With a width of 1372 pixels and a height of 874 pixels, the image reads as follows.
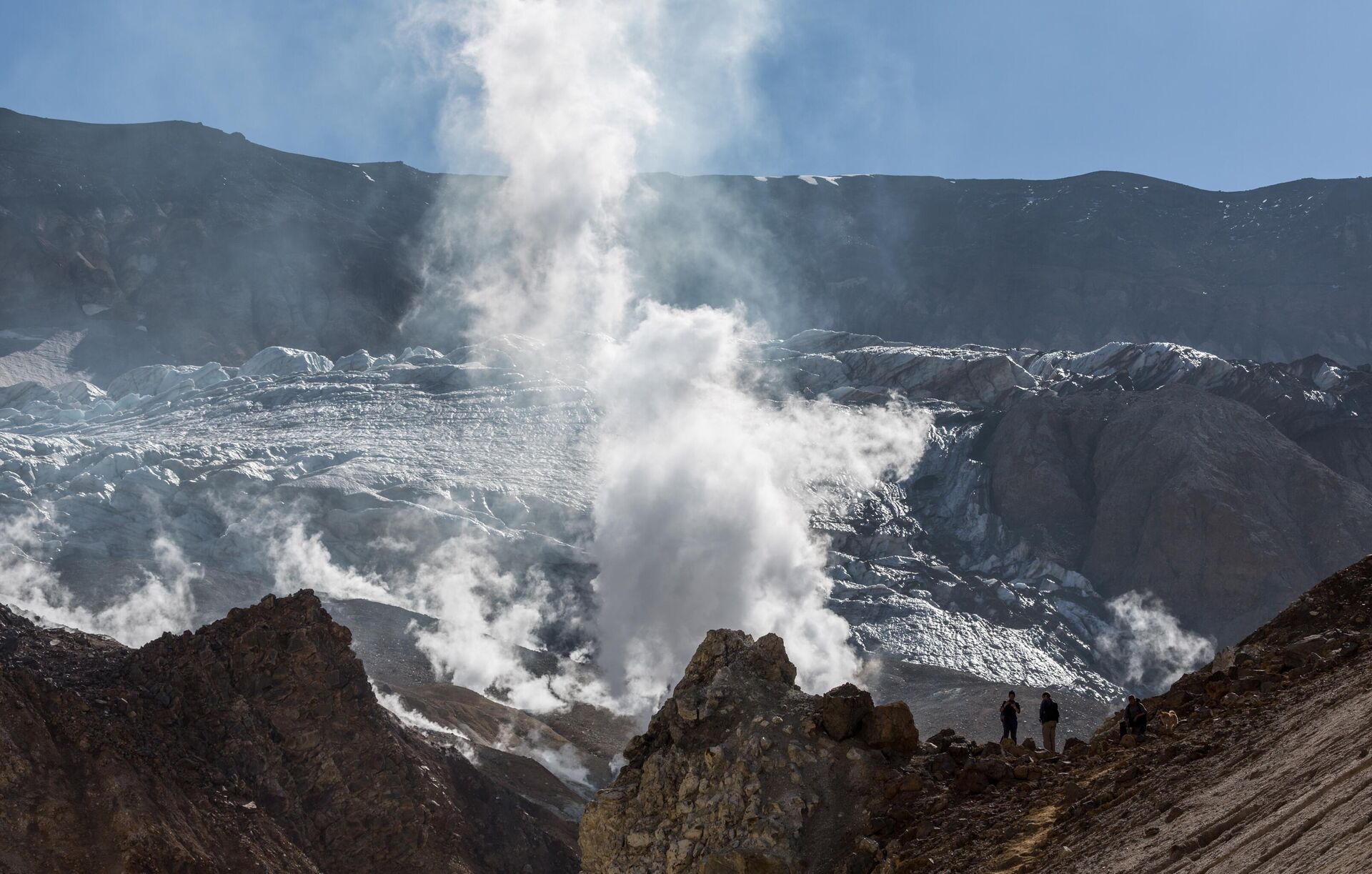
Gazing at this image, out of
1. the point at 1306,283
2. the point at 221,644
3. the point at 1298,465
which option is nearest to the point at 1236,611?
the point at 1298,465

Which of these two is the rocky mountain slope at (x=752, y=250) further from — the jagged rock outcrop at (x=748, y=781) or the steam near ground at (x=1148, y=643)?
the jagged rock outcrop at (x=748, y=781)

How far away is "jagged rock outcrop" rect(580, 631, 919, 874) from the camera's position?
42.7 feet

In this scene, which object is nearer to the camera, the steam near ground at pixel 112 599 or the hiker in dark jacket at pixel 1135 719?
the hiker in dark jacket at pixel 1135 719

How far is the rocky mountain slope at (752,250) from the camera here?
475ft

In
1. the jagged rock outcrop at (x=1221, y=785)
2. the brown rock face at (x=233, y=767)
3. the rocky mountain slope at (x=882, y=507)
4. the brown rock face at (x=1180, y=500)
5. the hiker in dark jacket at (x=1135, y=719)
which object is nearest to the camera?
the jagged rock outcrop at (x=1221, y=785)

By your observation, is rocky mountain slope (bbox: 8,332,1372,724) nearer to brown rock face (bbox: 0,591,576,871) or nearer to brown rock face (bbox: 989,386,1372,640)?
brown rock face (bbox: 989,386,1372,640)

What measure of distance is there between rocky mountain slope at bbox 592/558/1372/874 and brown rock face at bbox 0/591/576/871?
1330 cm

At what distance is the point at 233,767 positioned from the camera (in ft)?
93.8

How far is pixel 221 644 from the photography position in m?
31.4

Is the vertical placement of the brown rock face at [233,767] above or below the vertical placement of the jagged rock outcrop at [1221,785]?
above

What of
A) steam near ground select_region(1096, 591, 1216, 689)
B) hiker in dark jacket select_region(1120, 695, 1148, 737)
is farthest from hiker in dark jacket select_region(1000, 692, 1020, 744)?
steam near ground select_region(1096, 591, 1216, 689)

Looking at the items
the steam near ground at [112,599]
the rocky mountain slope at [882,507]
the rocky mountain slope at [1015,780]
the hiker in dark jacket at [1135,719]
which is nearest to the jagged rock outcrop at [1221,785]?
the rocky mountain slope at [1015,780]

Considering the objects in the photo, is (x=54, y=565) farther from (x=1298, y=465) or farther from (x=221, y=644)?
(x=1298, y=465)

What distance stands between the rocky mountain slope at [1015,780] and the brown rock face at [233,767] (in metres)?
13.3
